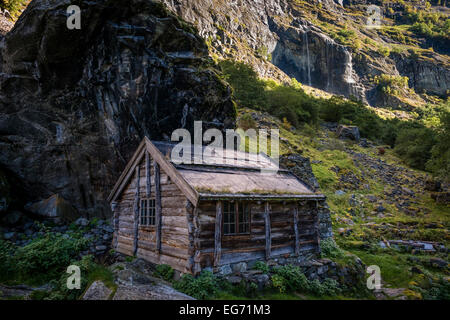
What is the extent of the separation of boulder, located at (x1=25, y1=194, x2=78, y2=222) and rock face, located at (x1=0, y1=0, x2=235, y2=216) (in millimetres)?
735

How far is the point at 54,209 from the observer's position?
16484 mm

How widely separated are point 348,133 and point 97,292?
130 ft

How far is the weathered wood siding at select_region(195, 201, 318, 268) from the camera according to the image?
894 cm

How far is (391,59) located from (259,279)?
11464 cm

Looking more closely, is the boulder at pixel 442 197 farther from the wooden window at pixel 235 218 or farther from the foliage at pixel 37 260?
the foliage at pixel 37 260

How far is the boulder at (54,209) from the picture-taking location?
16.4m

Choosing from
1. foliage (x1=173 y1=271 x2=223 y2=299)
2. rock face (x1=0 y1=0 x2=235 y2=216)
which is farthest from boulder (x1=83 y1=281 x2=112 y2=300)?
rock face (x1=0 y1=0 x2=235 y2=216)

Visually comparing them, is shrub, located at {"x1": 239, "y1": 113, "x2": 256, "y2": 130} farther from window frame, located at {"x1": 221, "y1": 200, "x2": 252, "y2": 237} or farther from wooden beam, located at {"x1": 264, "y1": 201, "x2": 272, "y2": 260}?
window frame, located at {"x1": 221, "y1": 200, "x2": 252, "y2": 237}

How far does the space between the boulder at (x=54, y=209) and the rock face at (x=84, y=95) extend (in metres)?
0.74

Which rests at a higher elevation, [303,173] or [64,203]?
[303,173]
